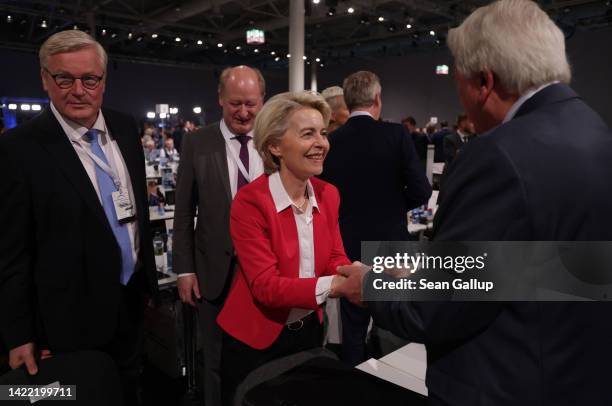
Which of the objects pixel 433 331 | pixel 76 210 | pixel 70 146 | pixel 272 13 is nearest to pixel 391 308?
pixel 433 331

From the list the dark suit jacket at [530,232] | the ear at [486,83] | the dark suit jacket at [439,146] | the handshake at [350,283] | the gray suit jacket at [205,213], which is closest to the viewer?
the dark suit jacket at [530,232]

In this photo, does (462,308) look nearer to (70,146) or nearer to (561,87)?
(561,87)

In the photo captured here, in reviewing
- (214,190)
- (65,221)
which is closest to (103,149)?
(65,221)

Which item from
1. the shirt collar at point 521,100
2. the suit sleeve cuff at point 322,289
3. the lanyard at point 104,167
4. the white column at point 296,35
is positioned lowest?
the suit sleeve cuff at point 322,289

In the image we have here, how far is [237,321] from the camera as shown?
1538mm

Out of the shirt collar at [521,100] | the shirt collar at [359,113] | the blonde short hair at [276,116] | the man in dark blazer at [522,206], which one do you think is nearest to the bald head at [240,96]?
the blonde short hair at [276,116]

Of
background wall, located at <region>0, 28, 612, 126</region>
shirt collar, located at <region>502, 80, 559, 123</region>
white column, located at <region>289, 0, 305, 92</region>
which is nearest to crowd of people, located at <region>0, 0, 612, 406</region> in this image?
shirt collar, located at <region>502, 80, 559, 123</region>

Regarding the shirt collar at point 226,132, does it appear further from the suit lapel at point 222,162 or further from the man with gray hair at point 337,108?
the man with gray hair at point 337,108

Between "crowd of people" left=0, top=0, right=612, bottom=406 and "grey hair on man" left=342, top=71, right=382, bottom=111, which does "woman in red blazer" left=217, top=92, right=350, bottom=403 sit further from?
"grey hair on man" left=342, top=71, right=382, bottom=111

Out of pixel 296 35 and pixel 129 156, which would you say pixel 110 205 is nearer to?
pixel 129 156

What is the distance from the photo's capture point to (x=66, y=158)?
1636mm

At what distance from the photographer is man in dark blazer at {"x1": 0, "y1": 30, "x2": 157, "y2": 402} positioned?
5.07ft

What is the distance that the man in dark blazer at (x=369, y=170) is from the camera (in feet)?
8.86

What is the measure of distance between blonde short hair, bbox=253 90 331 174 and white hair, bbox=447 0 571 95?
0.75 meters
